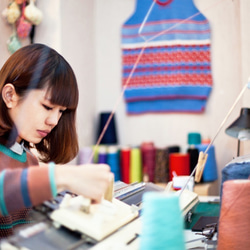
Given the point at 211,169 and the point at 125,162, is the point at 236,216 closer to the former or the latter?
the point at 211,169

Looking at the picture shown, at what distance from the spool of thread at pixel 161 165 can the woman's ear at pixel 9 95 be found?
1611 mm

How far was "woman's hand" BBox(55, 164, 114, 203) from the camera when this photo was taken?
0.63m

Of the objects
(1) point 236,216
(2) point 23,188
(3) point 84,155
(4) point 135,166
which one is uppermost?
(2) point 23,188

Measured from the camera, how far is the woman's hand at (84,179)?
0.63 meters

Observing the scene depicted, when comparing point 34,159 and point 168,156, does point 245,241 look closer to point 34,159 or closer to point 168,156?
point 34,159

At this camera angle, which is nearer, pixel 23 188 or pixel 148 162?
pixel 23 188

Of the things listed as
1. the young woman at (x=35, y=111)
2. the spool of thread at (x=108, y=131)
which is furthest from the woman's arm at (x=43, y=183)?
the spool of thread at (x=108, y=131)

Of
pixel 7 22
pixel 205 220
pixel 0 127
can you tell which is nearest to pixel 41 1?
pixel 7 22

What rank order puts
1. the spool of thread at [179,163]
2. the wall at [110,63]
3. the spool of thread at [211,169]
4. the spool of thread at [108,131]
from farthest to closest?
the spool of thread at [108,131]
the wall at [110,63]
the spool of thread at [179,163]
the spool of thread at [211,169]

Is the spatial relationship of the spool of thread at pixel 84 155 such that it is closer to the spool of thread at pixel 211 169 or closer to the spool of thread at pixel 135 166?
the spool of thread at pixel 135 166

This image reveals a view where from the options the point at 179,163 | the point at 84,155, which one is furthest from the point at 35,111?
the point at 84,155

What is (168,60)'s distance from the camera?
2.68 m

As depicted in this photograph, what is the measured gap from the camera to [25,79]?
0.88 m

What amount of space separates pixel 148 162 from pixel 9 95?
171cm
